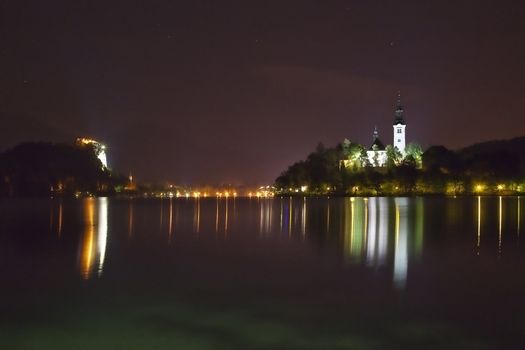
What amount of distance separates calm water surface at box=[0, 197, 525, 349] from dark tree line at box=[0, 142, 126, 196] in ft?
419

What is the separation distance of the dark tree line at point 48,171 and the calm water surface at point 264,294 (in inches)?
5030

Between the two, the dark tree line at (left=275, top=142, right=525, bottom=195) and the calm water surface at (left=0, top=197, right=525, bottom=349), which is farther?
the dark tree line at (left=275, top=142, right=525, bottom=195)

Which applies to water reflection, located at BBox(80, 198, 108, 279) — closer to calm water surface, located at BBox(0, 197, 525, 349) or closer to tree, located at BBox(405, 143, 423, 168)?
calm water surface, located at BBox(0, 197, 525, 349)

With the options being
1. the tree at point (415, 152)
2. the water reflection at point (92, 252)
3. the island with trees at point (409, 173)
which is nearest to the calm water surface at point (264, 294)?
the water reflection at point (92, 252)

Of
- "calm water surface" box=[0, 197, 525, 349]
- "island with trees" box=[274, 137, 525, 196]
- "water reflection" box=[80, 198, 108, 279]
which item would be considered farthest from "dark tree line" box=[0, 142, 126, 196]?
"calm water surface" box=[0, 197, 525, 349]

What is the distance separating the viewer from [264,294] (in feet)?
48.0

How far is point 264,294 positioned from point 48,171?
5792 inches

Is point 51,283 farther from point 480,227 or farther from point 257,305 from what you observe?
point 480,227

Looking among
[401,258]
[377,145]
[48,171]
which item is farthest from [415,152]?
[401,258]

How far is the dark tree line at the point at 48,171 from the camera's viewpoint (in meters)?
144

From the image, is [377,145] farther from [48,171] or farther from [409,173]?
[48,171]

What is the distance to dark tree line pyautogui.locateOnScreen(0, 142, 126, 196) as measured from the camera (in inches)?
5670

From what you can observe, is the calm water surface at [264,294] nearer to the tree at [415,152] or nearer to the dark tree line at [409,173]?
the dark tree line at [409,173]

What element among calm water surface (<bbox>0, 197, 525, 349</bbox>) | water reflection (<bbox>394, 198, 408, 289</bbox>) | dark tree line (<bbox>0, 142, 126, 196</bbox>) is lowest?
calm water surface (<bbox>0, 197, 525, 349</bbox>)
